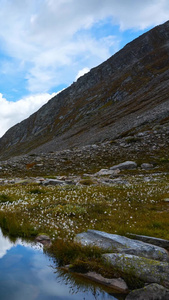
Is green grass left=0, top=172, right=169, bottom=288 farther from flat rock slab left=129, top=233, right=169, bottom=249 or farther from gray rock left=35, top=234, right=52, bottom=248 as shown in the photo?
flat rock slab left=129, top=233, right=169, bottom=249

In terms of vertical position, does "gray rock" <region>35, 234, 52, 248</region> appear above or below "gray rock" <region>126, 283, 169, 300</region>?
above

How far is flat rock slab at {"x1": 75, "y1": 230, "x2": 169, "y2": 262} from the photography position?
543cm

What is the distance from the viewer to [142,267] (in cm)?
479

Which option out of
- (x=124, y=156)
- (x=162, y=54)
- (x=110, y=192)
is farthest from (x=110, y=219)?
(x=162, y=54)

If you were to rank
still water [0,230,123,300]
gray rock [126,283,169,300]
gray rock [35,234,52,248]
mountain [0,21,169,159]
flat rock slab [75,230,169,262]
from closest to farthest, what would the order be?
gray rock [126,283,169,300] → still water [0,230,123,300] → flat rock slab [75,230,169,262] → gray rock [35,234,52,248] → mountain [0,21,169,159]

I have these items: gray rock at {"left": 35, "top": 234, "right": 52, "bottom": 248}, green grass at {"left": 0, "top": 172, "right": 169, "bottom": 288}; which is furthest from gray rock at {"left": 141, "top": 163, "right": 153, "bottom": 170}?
gray rock at {"left": 35, "top": 234, "right": 52, "bottom": 248}

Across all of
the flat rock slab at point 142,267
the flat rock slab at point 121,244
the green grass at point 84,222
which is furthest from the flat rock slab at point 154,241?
the flat rock slab at point 142,267

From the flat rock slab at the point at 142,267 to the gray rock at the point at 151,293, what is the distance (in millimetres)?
324

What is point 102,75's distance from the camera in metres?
182

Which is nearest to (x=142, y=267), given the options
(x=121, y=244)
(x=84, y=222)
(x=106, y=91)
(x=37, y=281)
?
(x=121, y=244)

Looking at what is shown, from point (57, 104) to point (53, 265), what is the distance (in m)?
197

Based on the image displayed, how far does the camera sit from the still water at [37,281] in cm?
443

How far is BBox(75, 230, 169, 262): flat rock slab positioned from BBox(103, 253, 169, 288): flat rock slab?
0.40 meters

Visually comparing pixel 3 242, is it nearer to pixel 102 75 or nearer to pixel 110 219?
pixel 110 219
